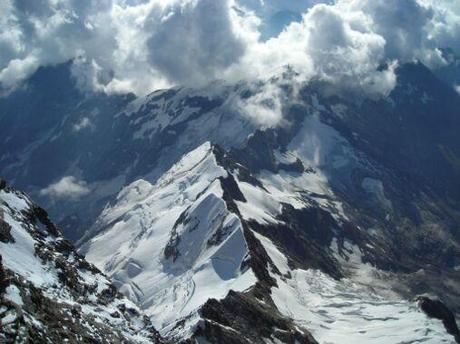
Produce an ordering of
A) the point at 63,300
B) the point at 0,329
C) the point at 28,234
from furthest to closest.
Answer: the point at 28,234, the point at 63,300, the point at 0,329

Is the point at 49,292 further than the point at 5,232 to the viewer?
No

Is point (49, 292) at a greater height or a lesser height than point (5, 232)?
lesser

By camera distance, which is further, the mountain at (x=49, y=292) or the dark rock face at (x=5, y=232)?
the dark rock face at (x=5, y=232)

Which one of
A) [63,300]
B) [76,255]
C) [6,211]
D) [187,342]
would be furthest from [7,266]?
[187,342]

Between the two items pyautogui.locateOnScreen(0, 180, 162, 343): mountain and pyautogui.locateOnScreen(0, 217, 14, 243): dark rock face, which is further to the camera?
pyautogui.locateOnScreen(0, 217, 14, 243): dark rock face

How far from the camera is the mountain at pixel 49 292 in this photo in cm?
8575

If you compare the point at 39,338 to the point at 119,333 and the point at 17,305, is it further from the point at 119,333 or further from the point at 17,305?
the point at 119,333

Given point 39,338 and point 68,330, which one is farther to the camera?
point 68,330

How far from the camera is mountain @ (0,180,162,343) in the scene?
281 ft

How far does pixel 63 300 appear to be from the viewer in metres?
104

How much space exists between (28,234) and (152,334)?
2404 cm

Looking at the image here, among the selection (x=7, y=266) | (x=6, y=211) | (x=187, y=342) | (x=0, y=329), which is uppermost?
(x=187, y=342)

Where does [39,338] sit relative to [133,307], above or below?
below

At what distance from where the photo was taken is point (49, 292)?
102062 millimetres
